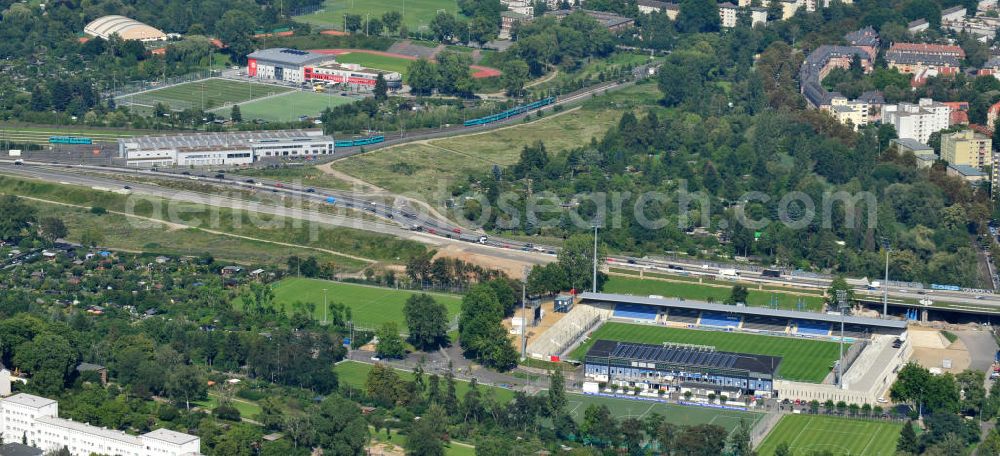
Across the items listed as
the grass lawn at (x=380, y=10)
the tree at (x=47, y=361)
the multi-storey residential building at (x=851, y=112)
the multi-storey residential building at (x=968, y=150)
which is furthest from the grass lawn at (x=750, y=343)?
the grass lawn at (x=380, y=10)

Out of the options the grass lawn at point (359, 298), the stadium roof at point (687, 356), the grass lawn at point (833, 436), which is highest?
the grass lawn at point (359, 298)

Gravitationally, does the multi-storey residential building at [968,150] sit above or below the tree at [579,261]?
above

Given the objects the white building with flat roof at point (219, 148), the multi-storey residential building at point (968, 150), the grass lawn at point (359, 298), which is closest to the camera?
the grass lawn at point (359, 298)

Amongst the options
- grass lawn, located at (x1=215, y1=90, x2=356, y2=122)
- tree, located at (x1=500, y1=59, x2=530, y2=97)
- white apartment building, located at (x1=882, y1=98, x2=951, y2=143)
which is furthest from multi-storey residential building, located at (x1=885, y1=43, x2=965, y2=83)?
grass lawn, located at (x1=215, y1=90, x2=356, y2=122)

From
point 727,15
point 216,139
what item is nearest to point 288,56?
point 216,139

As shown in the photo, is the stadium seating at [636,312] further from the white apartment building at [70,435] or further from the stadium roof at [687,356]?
the white apartment building at [70,435]

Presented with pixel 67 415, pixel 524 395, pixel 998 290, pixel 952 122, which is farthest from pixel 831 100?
pixel 67 415

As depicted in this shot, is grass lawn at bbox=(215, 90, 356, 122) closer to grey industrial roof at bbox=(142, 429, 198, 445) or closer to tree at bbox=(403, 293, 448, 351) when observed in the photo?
tree at bbox=(403, 293, 448, 351)

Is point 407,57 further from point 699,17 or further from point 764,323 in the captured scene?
point 764,323
